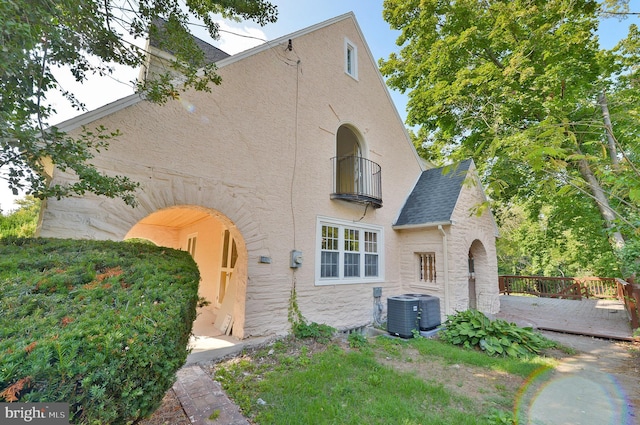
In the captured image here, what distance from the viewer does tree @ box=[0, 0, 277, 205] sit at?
2.49 m

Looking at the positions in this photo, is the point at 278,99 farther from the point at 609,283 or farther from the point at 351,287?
the point at 609,283

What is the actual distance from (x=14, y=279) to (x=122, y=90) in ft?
11.3

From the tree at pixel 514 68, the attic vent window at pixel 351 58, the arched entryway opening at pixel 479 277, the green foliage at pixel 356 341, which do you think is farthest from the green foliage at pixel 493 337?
the attic vent window at pixel 351 58

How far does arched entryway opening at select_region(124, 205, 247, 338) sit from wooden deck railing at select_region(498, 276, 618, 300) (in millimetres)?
16232

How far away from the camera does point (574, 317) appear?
956cm

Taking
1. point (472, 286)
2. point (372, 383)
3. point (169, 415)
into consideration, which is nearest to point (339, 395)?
point (372, 383)

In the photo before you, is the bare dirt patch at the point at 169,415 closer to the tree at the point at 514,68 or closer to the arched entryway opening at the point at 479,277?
the tree at the point at 514,68

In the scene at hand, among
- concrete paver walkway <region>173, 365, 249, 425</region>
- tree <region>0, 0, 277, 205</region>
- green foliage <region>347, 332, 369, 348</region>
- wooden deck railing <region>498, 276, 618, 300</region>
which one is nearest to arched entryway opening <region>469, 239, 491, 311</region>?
green foliage <region>347, 332, 369, 348</region>

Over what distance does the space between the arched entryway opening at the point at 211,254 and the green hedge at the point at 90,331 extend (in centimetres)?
179

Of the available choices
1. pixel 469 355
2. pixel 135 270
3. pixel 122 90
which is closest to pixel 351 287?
pixel 469 355

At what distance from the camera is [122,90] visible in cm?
446

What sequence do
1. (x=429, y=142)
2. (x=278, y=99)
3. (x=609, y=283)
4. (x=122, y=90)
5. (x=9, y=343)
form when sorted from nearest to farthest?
(x=9, y=343), (x=122, y=90), (x=278, y=99), (x=609, y=283), (x=429, y=142)

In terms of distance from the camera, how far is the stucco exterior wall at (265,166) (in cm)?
483

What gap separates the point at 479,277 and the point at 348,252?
222 inches
